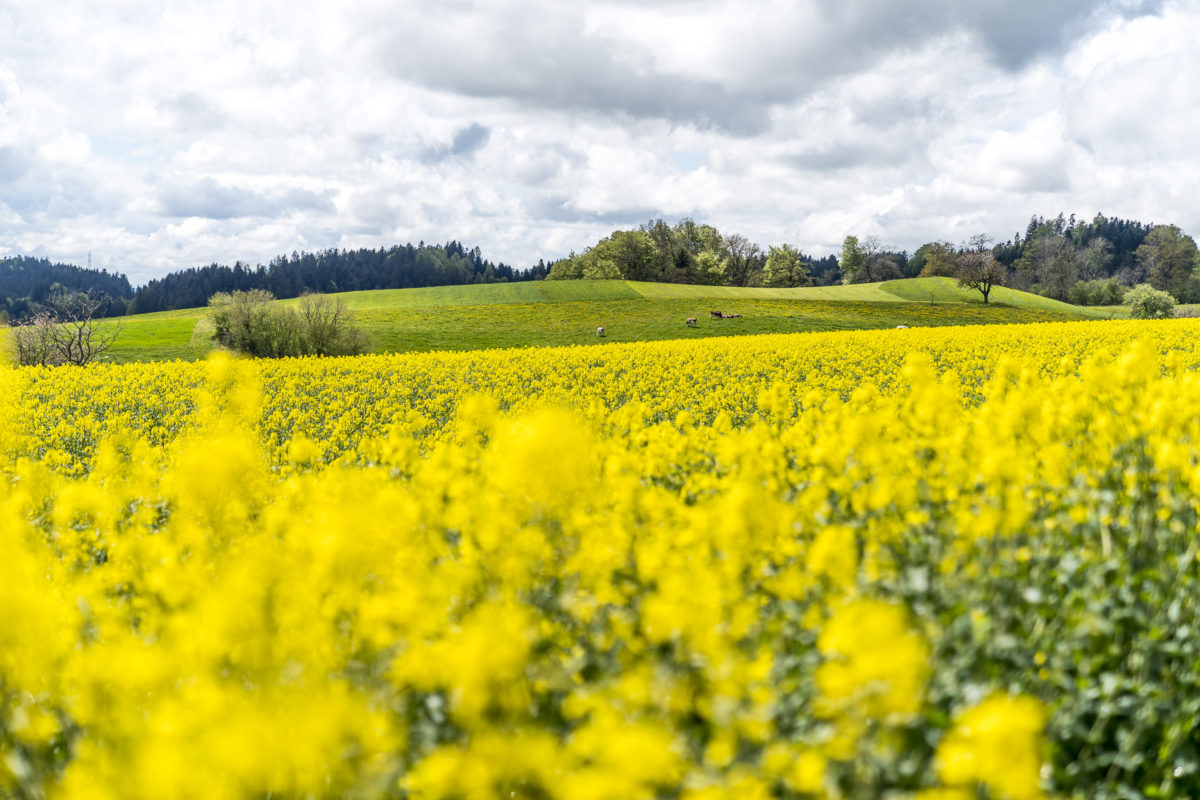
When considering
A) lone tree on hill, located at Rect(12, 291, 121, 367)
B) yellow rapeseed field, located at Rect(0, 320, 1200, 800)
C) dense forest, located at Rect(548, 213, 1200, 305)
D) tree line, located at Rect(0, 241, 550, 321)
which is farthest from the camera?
tree line, located at Rect(0, 241, 550, 321)

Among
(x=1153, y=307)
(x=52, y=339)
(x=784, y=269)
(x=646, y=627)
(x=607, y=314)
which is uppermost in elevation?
(x=784, y=269)

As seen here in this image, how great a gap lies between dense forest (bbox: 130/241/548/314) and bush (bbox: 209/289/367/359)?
11080 centimetres

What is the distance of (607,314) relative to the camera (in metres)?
56.1

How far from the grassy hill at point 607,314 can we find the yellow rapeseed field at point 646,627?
38.3 metres

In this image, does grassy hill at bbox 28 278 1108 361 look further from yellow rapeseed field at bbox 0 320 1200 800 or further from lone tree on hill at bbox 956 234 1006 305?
yellow rapeseed field at bbox 0 320 1200 800

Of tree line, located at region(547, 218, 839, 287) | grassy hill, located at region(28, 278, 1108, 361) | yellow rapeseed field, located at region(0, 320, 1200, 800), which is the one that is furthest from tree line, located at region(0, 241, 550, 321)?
yellow rapeseed field, located at region(0, 320, 1200, 800)

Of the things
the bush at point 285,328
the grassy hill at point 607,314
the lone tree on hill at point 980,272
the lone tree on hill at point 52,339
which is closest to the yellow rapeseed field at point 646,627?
the bush at point 285,328

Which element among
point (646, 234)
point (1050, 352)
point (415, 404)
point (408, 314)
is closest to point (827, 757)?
point (415, 404)

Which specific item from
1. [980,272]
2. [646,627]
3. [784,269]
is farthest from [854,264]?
[646,627]

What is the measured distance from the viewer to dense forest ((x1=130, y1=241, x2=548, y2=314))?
140 meters

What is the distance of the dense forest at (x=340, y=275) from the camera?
13975cm

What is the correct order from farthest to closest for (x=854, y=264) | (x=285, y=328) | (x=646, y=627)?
(x=854, y=264)
(x=285, y=328)
(x=646, y=627)

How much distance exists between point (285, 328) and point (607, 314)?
1163 inches

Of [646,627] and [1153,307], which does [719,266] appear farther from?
[646,627]
